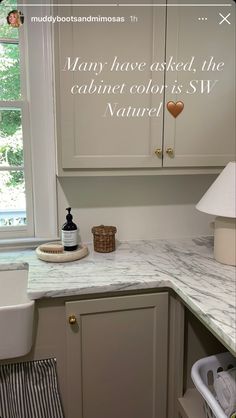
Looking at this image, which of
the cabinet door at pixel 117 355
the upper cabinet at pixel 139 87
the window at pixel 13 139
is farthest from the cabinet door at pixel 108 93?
the cabinet door at pixel 117 355

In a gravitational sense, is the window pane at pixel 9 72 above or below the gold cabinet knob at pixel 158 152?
above

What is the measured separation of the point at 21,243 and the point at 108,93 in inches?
34.5

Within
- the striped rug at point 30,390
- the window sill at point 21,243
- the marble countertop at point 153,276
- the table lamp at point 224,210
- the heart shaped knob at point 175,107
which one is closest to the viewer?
the marble countertop at point 153,276

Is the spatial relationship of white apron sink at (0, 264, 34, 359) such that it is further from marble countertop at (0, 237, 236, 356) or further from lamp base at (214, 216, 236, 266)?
lamp base at (214, 216, 236, 266)

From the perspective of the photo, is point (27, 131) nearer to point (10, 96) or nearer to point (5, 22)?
point (10, 96)

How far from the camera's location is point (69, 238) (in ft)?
5.51

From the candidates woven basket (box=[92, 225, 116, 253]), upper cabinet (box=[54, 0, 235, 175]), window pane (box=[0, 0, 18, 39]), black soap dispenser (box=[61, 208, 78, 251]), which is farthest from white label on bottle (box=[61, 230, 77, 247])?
window pane (box=[0, 0, 18, 39])

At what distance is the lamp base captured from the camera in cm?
152

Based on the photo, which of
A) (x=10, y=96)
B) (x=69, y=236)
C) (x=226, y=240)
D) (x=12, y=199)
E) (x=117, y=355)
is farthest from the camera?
(x=12, y=199)

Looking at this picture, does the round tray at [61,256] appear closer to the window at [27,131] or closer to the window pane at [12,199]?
A: the window at [27,131]

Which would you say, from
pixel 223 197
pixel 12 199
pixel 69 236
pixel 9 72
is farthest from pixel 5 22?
pixel 223 197

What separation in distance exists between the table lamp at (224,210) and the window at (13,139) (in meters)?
0.93

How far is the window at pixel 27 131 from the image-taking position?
5.61ft

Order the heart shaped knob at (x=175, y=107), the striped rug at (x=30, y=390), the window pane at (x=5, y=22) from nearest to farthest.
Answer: the striped rug at (x=30, y=390), the heart shaped knob at (x=175, y=107), the window pane at (x=5, y=22)
